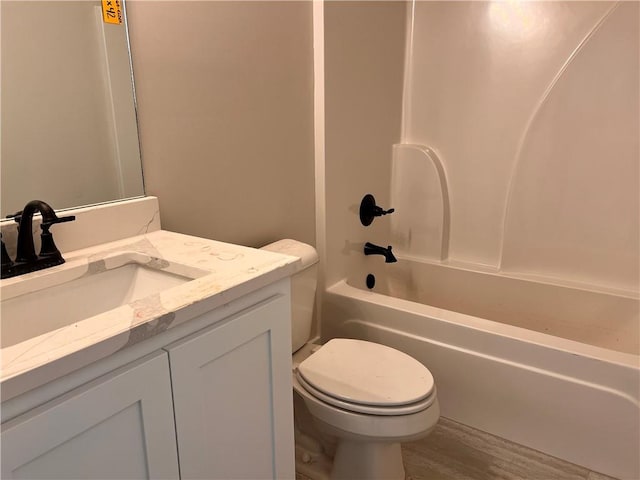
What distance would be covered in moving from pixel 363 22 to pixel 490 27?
621mm

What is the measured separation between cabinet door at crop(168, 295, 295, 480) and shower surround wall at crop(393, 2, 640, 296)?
5.24ft

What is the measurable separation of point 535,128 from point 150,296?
194 cm

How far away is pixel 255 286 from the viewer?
98 centimetres

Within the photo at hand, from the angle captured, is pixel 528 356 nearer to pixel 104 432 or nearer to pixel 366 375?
pixel 366 375

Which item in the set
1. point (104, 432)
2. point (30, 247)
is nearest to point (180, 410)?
point (104, 432)

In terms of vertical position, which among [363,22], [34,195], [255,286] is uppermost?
[363,22]

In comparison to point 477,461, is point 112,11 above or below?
above

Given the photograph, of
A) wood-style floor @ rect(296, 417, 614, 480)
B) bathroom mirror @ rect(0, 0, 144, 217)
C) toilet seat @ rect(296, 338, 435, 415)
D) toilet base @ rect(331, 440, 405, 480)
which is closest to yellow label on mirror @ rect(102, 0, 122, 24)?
bathroom mirror @ rect(0, 0, 144, 217)

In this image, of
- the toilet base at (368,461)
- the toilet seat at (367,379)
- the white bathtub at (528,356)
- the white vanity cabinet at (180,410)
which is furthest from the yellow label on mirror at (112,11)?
the toilet base at (368,461)

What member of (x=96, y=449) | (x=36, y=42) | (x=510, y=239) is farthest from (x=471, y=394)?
(x=36, y=42)

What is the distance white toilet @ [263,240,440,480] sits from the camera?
1.37m

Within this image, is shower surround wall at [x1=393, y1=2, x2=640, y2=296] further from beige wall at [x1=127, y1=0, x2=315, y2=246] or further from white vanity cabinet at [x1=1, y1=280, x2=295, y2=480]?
white vanity cabinet at [x1=1, y1=280, x2=295, y2=480]

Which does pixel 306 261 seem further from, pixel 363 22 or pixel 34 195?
pixel 363 22

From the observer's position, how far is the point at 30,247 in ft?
3.38
